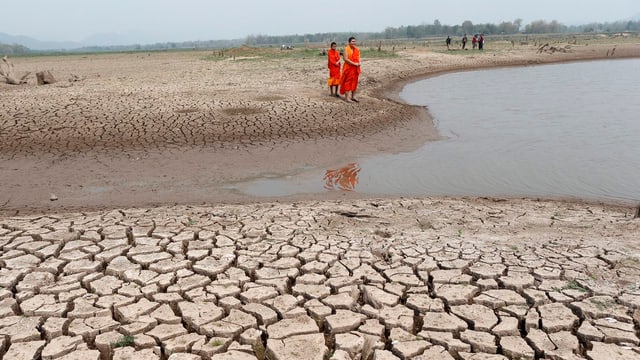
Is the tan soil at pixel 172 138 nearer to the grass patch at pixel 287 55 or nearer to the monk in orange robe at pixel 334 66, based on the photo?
the monk in orange robe at pixel 334 66

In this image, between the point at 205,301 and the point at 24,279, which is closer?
the point at 205,301

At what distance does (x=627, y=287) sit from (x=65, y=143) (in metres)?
8.31

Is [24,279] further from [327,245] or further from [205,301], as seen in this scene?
[327,245]

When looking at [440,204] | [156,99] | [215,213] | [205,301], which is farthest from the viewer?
[156,99]

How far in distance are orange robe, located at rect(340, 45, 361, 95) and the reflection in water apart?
4362 mm

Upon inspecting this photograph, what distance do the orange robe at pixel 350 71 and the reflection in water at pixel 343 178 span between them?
14.3 feet

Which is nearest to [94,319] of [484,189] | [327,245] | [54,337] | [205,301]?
[54,337]

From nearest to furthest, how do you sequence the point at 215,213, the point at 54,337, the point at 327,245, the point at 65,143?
the point at 54,337
the point at 327,245
the point at 215,213
the point at 65,143

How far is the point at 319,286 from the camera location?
11.9 feet

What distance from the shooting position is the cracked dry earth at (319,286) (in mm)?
2953

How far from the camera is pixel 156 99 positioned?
11.3 m

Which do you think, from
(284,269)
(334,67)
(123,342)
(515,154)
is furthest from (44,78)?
(123,342)

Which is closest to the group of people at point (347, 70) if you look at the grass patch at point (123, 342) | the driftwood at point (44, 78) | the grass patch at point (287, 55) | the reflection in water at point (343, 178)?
the reflection in water at point (343, 178)

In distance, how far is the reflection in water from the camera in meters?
6.61
